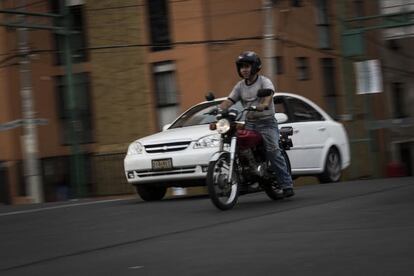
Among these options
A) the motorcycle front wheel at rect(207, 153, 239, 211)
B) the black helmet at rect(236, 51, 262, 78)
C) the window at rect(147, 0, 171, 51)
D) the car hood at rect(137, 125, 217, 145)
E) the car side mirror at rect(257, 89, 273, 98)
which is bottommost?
the motorcycle front wheel at rect(207, 153, 239, 211)

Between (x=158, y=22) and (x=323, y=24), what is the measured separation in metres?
6.82

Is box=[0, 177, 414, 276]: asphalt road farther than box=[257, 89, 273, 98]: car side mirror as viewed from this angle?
No

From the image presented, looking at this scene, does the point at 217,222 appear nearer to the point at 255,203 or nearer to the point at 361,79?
the point at 255,203

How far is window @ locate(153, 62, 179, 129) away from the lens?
67.7 feet

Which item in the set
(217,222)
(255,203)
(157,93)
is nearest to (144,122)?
(157,93)

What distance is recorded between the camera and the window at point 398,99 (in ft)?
92.2

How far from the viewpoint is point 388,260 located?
5.17 metres

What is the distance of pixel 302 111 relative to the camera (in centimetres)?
1300

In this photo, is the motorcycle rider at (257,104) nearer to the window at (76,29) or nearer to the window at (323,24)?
the window at (76,29)

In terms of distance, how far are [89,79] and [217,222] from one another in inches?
598

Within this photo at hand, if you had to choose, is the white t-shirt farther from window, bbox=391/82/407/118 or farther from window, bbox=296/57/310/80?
window, bbox=391/82/407/118

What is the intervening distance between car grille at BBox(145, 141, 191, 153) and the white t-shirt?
1784mm

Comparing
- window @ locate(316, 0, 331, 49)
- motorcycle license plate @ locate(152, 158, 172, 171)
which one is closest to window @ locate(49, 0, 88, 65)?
window @ locate(316, 0, 331, 49)

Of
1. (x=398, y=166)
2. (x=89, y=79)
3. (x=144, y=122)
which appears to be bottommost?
(x=398, y=166)
